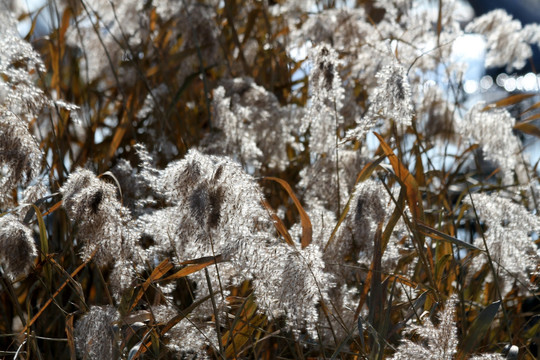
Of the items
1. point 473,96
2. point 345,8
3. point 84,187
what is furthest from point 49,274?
point 473,96

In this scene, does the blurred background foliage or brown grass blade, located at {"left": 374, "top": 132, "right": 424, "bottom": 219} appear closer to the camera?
brown grass blade, located at {"left": 374, "top": 132, "right": 424, "bottom": 219}

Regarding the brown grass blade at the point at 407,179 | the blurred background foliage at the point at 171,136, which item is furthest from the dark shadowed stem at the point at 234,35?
the brown grass blade at the point at 407,179

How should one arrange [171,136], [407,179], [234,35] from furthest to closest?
[234,35] → [171,136] → [407,179]

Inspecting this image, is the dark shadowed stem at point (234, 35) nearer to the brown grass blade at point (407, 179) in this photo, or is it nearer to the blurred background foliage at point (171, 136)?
the blurred background foliage at point (171, 136)

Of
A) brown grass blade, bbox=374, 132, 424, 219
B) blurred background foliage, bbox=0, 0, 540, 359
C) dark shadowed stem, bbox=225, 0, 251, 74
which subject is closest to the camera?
brown grass blade, bbox=374, 132, 424, 219

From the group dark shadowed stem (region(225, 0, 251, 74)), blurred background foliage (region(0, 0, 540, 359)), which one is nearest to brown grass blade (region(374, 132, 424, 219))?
blurred background foliage (region(0, 0, 540, 359))

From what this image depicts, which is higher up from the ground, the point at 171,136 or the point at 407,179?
the point at 171,136

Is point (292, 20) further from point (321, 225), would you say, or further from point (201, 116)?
point (321, 225)

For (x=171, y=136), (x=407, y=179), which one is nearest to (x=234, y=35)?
(x=171, y=136)

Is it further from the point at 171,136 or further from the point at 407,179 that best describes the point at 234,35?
the point at 407,179

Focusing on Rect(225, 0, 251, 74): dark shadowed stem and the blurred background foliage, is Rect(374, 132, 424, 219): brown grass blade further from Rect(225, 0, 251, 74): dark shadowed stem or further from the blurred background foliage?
Rect(225, 0, 251, 74): dark shadowed stem

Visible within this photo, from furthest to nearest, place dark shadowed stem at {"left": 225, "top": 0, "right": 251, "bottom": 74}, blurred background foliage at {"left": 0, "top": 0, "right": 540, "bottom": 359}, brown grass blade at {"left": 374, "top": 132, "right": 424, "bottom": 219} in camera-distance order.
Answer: dark shadowed stem at {"left": 225, "top": 0, "right": 251, "bottom": 74} → blurred background foliage at {"left": 0, "top": 0, "right": 540, "bottom": 359} → brown grass blade at {"left": 374, "top": 132, "right": 424, "bottom": 219}

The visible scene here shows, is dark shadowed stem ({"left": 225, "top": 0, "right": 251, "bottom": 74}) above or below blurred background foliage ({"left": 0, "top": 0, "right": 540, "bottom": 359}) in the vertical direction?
above

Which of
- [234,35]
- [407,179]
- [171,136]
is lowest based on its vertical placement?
[407,179]
